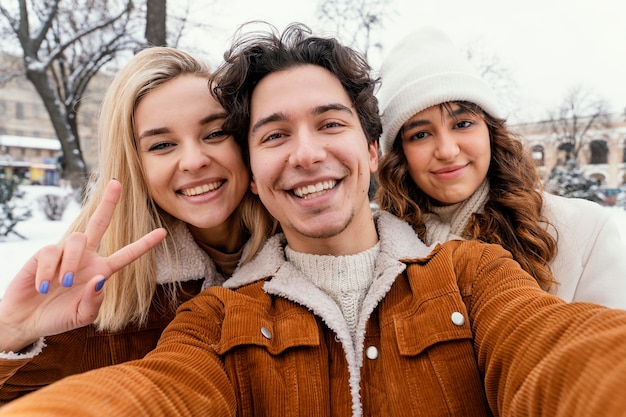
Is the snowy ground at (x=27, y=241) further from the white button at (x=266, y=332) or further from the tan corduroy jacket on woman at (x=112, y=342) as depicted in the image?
the white button at (x=266, y=332)

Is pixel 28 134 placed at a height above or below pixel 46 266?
below

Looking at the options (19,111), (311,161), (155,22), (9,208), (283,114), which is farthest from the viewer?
(19,111)

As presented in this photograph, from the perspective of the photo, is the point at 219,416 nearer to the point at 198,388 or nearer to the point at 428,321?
the point at 198,388

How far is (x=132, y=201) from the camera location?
8.42 ft

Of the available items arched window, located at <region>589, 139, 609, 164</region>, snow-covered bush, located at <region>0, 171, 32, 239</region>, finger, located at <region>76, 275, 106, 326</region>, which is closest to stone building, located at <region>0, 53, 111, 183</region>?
snow-covered bush, located at <region>0, 171, 32, 239</region>

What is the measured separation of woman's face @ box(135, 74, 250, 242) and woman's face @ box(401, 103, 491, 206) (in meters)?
1.09

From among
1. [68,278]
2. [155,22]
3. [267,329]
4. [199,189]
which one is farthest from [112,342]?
[155,22]

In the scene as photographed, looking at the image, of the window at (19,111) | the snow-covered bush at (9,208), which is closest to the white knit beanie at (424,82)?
the snow-covered bush at (9,208)

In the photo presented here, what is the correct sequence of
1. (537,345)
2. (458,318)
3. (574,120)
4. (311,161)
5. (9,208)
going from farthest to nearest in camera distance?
(574,120), (9,208), (311,161), (458,318), (537,345)

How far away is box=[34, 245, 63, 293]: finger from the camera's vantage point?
172 centimetres

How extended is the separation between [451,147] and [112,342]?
2.18 m

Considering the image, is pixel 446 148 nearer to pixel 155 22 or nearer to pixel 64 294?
pixel 64 294

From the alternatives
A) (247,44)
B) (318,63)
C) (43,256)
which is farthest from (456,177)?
(43,256)

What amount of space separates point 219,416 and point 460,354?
0.92 meters
